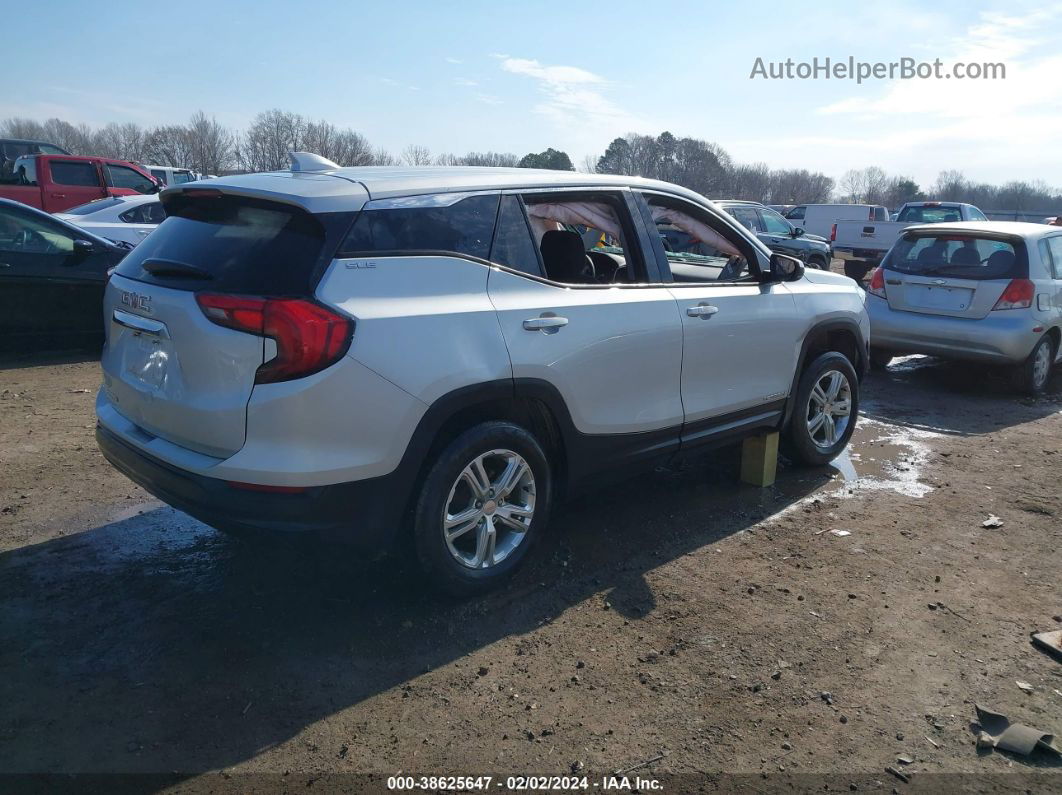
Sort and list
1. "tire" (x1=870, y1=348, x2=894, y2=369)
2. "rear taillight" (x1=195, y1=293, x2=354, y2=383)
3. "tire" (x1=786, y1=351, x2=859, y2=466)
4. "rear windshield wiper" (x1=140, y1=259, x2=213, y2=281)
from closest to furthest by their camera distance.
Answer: "rear taillight" (x1=195, y1=293, x2=354, y2=383) → "rear windshield wiper" (x1=140, y1=259, x2=213, y2=281) → "tire" (x1=786, y1=351, x2=859, y2=466) → "tire" (x1=870, y1=348, x2=894, y2=369)

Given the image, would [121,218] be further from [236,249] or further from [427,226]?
[427,226]

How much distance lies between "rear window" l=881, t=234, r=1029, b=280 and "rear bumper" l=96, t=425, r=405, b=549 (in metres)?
7.27

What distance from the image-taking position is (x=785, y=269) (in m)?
5.22

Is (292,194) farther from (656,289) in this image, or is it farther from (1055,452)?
(1055,452)

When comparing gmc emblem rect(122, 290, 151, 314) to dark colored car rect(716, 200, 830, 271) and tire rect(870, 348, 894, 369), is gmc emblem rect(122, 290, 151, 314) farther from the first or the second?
dark colored car rect(716, 200, 830, 271)

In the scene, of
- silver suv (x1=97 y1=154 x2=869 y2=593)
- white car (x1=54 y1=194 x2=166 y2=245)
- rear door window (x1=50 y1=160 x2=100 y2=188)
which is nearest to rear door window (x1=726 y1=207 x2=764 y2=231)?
white car (x1=54 y1=194 x2=166 y2=245)

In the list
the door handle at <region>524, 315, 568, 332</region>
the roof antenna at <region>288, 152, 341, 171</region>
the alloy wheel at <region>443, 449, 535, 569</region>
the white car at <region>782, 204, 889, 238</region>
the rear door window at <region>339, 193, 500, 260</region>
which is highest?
the white car at <region>782, 204, 889, 238</region>

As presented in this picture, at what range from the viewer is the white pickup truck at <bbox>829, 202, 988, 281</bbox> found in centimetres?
2259

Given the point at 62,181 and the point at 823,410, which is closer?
the point at 823,410

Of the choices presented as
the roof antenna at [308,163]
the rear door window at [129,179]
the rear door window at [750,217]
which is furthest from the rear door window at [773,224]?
the roof antenna at [308,163]

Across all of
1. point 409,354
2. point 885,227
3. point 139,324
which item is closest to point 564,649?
point 409,354

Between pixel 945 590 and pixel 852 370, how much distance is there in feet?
6.88

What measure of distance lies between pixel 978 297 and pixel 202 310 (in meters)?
7.72

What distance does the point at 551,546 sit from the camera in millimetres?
4422
